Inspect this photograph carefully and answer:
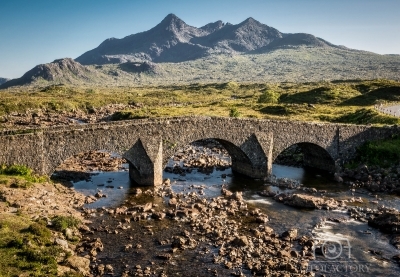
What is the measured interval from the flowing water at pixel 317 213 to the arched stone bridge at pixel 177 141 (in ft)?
7.16

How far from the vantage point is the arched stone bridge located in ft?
92.8

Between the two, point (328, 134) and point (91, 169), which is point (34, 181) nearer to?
point (91, 169)

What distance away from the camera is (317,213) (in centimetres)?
2792

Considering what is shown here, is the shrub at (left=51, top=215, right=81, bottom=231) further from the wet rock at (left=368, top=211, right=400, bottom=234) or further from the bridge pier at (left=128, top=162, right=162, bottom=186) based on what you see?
the wet rock at (left=368, top=211, right=400, bottom=234)

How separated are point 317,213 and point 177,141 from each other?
13166 mm

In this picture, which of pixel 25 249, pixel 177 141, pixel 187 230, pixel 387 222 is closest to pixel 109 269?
pixel 25 249

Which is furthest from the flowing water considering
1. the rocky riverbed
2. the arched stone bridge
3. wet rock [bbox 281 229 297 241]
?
the arched stone bridge

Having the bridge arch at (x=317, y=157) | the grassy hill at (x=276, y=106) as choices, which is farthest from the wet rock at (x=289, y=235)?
the grassy hill at (x=276, y=106)

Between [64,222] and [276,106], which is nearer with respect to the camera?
[64,222]

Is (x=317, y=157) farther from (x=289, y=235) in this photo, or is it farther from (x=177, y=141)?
(x=289, y=235)

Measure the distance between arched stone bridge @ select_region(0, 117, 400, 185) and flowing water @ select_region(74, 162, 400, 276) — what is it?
7.16ft

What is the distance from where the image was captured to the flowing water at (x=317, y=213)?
20406 millimetres

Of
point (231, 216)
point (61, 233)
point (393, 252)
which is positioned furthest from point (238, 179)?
point (61, 233)

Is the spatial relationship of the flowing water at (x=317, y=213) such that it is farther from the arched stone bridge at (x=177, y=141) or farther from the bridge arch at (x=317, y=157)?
the arched stone bridge at (x=177, y=141)
